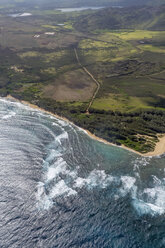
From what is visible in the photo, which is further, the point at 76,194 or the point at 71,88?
the point at 71,88

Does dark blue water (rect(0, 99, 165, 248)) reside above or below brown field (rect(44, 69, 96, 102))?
above

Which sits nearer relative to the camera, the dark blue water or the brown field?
the dark blue water

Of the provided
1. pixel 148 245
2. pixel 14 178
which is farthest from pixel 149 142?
pixel 14 178

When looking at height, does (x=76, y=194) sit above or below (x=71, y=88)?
above

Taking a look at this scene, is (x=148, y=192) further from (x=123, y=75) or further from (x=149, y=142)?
(x=123, y=75)

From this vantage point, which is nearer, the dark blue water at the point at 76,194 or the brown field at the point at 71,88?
the dark blue water at the point at 76,194

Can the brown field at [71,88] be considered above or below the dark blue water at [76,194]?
below

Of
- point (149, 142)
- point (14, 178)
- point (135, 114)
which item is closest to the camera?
point (14, 178)

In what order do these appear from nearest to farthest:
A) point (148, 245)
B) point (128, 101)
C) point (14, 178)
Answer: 1. point (148, 245)
2. point (14, 178)
3. point (128, 101)
